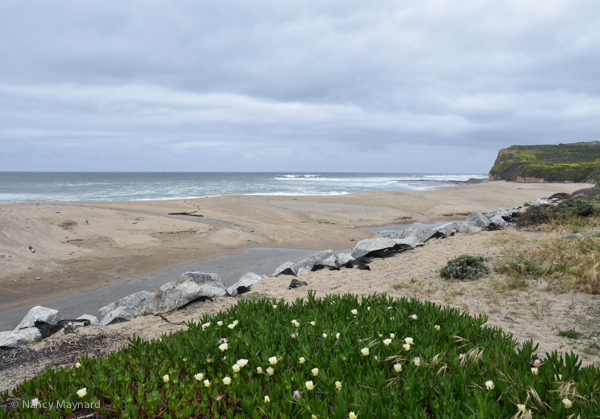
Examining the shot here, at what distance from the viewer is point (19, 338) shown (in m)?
4.65

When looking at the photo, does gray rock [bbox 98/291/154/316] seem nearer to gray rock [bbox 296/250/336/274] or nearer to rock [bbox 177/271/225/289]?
rock [bbox 177/271/225/289]

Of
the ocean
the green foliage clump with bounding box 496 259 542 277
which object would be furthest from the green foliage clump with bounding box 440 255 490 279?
the ocean

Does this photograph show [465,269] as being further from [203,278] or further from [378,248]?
[203,278]

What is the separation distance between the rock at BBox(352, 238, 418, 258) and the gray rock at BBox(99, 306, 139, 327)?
582 cm

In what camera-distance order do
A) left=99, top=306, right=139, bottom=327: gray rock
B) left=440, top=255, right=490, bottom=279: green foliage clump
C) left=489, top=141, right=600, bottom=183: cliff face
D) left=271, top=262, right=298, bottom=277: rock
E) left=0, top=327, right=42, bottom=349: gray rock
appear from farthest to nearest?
left=489, top=141, right=600, bottom=183: cliff face < left=271, top=262, right=298, bottom=277: rock < left=440, top=255, right=490, bottom=279: green foliage clump < left=99, top=306, right=139, bottom=327: gray rock < left=0, top=327, right=42, bottom=349: gray rock

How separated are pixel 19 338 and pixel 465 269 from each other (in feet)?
24.8

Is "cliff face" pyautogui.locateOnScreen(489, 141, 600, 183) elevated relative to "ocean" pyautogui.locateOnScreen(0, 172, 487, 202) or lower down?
elevated

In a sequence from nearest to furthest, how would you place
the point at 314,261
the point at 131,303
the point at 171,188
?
the point at 131,303 < the point at 314,261 < the point at 171,188

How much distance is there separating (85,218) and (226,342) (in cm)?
1508

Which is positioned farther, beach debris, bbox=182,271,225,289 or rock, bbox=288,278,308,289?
beach debris, bbox=182,271,225,289

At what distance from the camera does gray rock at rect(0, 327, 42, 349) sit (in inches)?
177

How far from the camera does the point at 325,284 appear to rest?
7273mm

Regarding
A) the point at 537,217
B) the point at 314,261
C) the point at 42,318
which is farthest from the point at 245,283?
the point at 537,217

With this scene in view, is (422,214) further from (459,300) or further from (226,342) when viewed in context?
(226,342)
